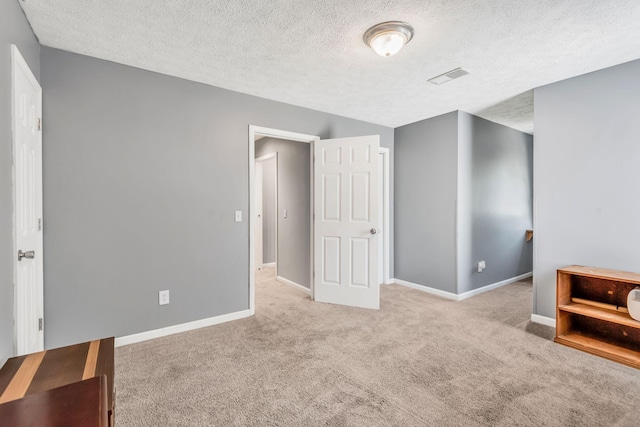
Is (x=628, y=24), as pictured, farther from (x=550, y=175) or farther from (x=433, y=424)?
(x=433, y=424)

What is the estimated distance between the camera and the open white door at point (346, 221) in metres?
3.49

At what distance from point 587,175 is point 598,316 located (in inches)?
48.6

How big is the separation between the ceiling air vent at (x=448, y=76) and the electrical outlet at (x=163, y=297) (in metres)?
3.22

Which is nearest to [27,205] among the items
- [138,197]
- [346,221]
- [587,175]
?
[138,197]

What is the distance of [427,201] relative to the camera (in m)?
4.12

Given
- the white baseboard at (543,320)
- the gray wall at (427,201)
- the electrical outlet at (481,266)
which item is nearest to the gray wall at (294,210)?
the gray wall at (427,201)

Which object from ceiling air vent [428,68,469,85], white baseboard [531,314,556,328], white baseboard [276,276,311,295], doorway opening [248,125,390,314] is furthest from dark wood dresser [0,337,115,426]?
white baseboard [531,314,556,328]

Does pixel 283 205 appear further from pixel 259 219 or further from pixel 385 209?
pixel 385 209

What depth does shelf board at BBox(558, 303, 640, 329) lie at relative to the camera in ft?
7.36

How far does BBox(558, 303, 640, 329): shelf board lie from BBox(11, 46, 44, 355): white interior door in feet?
13.1

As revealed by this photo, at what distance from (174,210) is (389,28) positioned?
2.34 meters

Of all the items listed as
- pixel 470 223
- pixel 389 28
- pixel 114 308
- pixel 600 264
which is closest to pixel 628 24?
pixel 389 28

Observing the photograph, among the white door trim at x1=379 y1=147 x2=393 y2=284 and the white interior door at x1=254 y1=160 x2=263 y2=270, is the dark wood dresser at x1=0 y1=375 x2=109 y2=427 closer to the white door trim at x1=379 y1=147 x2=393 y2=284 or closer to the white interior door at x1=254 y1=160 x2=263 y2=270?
the white door trim at x1=379 y1=147 x2=393 y2=284

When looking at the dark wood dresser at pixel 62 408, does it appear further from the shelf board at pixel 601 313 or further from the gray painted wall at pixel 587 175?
the gray painted wall at pixel 587 175
